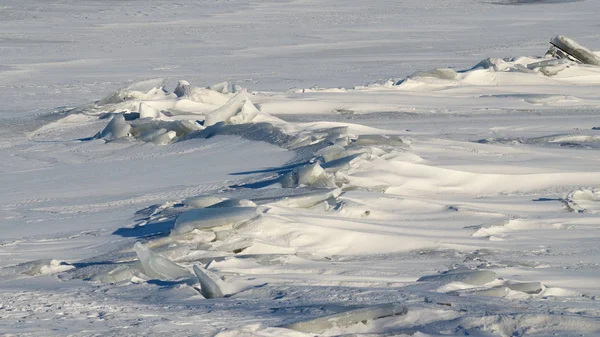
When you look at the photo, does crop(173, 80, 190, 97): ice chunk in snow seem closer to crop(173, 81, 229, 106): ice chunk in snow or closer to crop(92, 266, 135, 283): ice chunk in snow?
crop(173, 81, 229, 106): ice chunk in snow

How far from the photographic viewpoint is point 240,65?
485 inches

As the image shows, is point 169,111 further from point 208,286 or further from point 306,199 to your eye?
point 208,286

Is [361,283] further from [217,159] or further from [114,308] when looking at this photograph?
[217,159]

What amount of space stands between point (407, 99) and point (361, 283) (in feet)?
17.8

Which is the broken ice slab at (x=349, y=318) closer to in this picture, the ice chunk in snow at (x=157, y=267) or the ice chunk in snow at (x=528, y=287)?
the ice chunk in snow at (x=528, y=287)

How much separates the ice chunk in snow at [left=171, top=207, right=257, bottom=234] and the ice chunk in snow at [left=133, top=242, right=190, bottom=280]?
1.87 ft

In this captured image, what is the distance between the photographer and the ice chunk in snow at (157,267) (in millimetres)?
4055

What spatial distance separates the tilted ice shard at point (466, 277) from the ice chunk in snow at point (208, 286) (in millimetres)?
824

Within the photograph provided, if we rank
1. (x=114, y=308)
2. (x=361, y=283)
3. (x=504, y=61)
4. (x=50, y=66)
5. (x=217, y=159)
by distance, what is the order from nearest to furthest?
(x=114, y=308) → (x=361, y=283) → (x=217, y=159) → (x=504, y=61) → (x=50, y=66)

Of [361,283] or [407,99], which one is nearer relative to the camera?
[361,283]

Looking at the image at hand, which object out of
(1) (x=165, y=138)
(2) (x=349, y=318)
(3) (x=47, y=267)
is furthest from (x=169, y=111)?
(2) (x=349, y=318)

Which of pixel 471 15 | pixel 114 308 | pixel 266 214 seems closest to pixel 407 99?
pixel 266 214

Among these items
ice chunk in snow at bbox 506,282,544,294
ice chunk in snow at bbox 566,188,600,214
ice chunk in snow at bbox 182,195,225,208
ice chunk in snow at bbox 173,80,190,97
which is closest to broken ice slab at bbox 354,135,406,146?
ice chunk in snow at bbox 566,188,600,214

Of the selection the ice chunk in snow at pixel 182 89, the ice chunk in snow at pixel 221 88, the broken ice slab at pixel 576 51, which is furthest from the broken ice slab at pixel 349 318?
the broken ice slab at pixel 576 51
